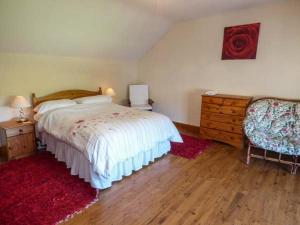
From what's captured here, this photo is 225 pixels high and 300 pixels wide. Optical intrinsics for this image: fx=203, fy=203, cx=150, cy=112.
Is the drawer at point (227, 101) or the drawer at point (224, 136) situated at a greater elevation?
the drawer at point (227, 101)

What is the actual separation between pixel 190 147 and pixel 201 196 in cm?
144

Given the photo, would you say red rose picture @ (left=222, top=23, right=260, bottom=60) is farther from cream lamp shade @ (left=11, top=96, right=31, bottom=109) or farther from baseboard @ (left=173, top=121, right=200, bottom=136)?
cream lamp shade @ (left=11, top=96, right=31, bottom=109)

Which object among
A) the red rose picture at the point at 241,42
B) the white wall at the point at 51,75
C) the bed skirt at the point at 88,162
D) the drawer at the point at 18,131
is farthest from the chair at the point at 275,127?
the drawer at the point at 18,131

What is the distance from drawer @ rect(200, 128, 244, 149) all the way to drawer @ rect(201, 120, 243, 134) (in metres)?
0.06

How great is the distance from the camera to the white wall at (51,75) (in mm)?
3266

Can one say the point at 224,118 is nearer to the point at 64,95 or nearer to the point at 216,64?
the point at 216,64

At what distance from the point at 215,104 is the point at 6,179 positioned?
3.48 metres

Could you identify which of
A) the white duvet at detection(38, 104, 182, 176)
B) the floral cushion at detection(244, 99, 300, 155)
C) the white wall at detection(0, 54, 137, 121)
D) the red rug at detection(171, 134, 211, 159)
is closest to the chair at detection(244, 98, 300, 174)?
the floral cushion at detection(244, 99, 300, 155)

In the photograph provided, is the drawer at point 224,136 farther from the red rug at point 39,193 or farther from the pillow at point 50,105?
the pillow at point 50,105

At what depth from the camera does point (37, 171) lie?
9.12 feet

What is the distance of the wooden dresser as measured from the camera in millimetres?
3621

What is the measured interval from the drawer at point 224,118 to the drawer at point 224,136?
221 millimetres

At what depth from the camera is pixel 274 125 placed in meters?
3.17

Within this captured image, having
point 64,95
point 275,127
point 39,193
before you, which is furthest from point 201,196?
point 64,95
